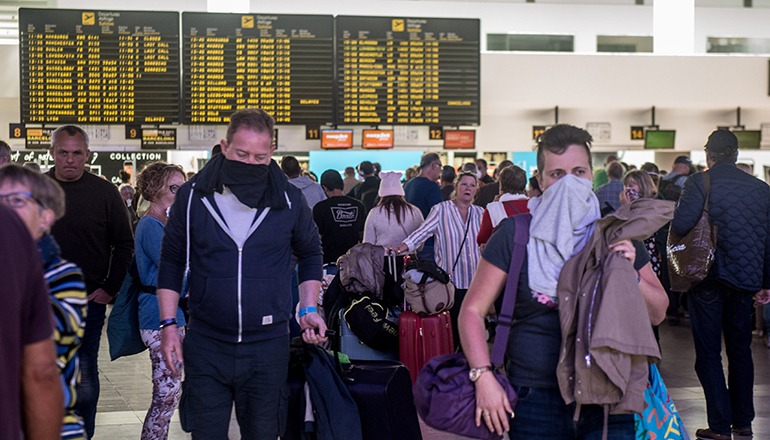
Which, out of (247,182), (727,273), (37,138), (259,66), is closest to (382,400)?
(247,182)

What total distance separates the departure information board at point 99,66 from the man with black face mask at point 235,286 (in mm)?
10406

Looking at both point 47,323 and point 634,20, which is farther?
point 634,20

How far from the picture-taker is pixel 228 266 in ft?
13.9

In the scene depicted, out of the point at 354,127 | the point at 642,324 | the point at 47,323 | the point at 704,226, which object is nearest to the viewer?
the point at 47,323

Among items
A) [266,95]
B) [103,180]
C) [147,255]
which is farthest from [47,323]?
[266,95]

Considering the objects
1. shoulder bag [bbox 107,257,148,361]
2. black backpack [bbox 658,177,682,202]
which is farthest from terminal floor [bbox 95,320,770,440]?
black backpack [bbox 658,177,682,202]

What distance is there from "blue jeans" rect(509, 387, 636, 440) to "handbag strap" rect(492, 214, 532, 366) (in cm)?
15

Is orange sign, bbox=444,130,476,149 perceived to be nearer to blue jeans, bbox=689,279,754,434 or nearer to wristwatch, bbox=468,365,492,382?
blue jeans, bbox=689,279,754,434

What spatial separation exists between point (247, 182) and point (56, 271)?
140cm

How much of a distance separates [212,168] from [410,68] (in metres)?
10.9

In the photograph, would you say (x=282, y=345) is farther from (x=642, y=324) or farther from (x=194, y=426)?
(x=642, y=324)

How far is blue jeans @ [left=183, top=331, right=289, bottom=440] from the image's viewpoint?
4.25 m

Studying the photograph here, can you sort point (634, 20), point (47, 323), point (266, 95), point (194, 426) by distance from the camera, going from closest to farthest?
point (47, 323)
point (194, 426)
point (266, 95)
point (634, 20)

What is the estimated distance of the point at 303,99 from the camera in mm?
14836
